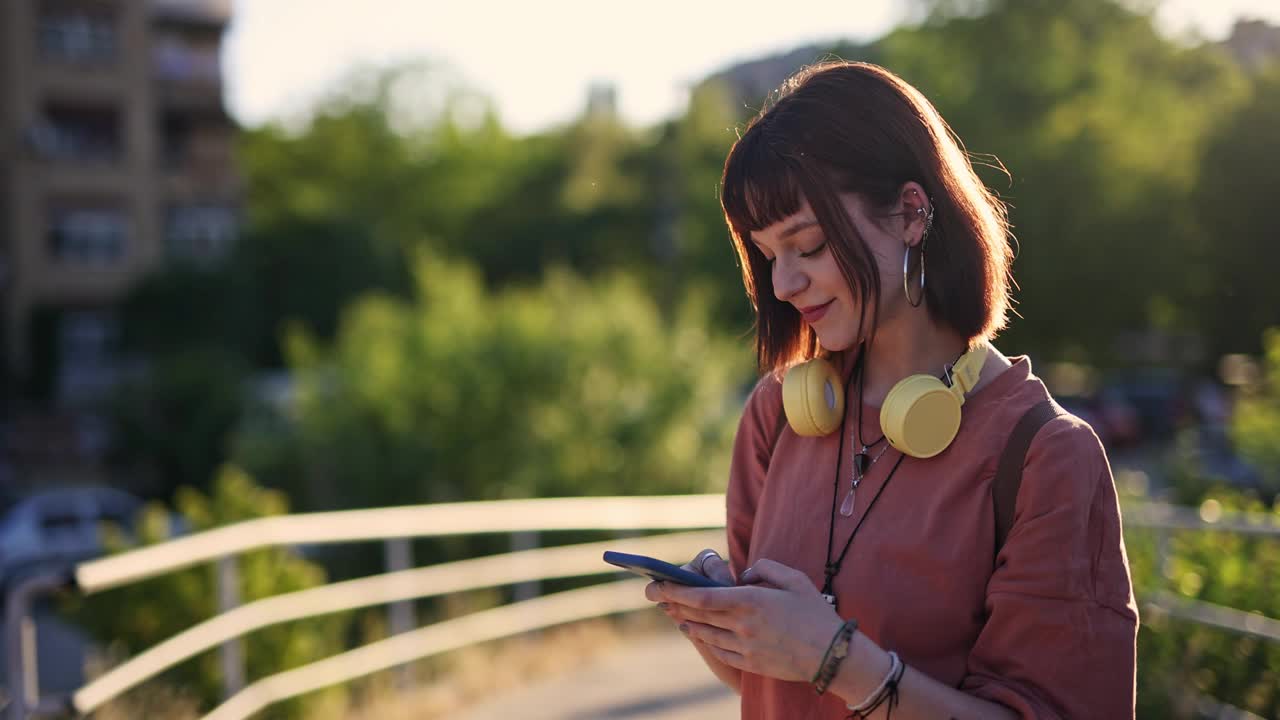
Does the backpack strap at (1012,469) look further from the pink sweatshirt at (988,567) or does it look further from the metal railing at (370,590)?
the metal railing at (370,590)

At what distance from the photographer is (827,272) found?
180 cm

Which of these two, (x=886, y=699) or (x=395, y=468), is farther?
(x=395, y=468)

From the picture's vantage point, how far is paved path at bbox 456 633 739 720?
5.71m

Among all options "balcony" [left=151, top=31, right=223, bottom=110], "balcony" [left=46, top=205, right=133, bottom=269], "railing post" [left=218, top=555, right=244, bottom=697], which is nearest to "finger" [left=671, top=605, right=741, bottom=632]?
"railing post" [left=218, top=555, right=244, bottom=697]

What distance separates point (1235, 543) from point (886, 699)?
3643 millimetres

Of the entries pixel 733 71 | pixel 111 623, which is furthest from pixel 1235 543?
pixel 111 623

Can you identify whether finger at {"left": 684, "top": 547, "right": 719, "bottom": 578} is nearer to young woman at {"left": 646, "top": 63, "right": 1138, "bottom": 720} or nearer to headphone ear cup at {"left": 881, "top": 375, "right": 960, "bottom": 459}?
young woman at {"left": 646, "top": 63, "right": 1138, "bottom": 720}

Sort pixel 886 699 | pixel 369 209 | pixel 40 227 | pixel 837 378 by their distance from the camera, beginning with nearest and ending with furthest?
pixel 886 699 → pixel 837 378 → pixel 40 227 → pixel 369 209

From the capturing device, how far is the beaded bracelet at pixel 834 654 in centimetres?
160

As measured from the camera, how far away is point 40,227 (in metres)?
33.9

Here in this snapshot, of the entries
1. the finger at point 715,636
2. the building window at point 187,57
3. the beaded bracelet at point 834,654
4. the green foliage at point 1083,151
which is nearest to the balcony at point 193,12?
the building window at point 187,57

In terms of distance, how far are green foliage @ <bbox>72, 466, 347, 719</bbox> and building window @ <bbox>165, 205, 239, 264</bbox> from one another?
30.1m

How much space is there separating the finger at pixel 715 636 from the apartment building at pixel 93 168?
32.3 meters

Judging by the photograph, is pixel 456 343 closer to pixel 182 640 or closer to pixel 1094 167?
pixel 182 640
